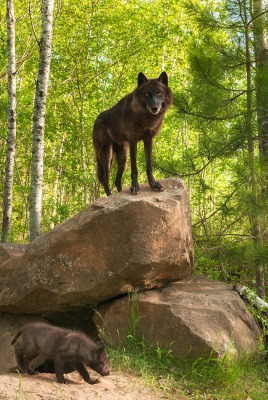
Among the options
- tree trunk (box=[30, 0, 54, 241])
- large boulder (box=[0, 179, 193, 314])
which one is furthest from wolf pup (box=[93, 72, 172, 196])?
tree trunk (box=[30, 0, 54, 241])

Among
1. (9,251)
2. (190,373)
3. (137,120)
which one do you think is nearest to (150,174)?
(137,120)

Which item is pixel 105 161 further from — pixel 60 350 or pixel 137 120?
pixel 60 350

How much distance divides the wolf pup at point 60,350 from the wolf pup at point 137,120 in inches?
93.9

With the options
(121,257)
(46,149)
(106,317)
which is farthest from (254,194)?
(46,149)

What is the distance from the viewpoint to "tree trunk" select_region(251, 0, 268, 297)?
746 cm

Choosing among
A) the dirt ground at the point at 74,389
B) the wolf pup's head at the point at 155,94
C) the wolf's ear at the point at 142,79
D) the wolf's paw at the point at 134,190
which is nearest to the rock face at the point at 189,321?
the dirt ground at the point at 74,389

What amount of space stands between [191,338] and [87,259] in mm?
1717

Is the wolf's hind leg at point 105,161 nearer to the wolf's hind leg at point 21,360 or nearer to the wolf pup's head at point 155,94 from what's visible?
the wolf pup's head at point 155,94

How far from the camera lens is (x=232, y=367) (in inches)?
223

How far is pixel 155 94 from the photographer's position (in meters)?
6.88

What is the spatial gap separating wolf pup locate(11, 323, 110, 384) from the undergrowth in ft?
1.92

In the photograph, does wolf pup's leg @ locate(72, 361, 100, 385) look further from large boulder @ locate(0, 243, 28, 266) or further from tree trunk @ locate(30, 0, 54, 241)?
tree trunk @ locate(30, 0, 54, 241)

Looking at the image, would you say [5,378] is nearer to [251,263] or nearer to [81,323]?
[81,323]

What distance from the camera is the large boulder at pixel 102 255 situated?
6262 millimetres
